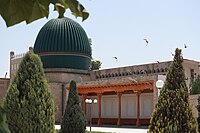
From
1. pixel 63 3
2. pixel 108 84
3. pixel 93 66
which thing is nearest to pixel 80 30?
pixel 108 84

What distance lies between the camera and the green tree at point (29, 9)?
719 mm

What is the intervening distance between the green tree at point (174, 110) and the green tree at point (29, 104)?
88.5 inches

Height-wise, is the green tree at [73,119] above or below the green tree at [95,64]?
below

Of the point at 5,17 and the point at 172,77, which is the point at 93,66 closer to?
the point at 172,77

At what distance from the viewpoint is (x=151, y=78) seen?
24.2 meters

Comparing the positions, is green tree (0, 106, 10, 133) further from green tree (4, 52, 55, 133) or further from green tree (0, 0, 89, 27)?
green tree (4, 52, 55, 133)

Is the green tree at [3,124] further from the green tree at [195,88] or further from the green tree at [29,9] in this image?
the green tree at [195,88]

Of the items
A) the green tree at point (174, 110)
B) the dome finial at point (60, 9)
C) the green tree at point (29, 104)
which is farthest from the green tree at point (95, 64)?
the dome finial at point (60, 9)

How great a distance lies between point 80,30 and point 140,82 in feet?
32.4

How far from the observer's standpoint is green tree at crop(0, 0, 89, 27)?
72 cm

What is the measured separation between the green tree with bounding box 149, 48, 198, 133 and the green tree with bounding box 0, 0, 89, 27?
5532mm

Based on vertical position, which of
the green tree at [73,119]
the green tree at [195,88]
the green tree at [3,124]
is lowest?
the green tree at [73,119]

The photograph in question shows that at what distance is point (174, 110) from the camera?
6293mm

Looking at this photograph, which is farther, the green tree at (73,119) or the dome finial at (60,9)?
the green tree at (73,119)
